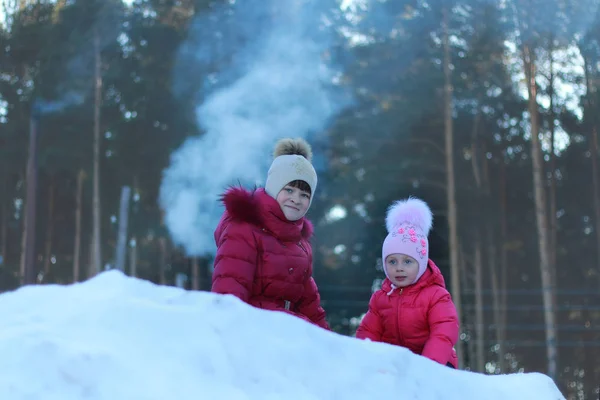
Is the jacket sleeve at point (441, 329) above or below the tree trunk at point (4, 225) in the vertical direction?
below

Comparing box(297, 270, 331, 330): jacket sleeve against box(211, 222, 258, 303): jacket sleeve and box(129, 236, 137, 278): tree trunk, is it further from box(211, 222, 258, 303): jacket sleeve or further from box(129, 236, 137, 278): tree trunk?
box(129, 236, 137, 278): tree trunk

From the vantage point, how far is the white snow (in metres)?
1.14

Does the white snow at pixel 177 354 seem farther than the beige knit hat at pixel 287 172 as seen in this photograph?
No

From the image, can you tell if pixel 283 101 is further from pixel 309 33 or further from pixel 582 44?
pixel 582 44

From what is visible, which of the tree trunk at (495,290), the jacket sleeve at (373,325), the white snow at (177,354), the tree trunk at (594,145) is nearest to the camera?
the white snow at (177,354)

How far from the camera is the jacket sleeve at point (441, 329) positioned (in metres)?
3.08

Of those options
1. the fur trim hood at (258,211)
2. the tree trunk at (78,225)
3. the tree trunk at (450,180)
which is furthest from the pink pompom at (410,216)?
the tree trunk at (78,225)

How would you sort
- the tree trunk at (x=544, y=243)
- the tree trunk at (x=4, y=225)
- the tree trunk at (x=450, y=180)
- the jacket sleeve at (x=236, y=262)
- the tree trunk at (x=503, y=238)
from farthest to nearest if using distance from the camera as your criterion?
the tree trunk at (x=4, y=225)
the tree trunk at (x=503, y=238)
the tree trunk at (x=450, y=180)
the tree trunk at (x=544, y=243)
the jacket sleeve at (x=236, y=262)

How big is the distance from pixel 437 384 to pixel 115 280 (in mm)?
642

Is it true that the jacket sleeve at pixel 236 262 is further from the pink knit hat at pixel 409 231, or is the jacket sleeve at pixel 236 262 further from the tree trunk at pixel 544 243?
the tree trunk at pixel 544 243

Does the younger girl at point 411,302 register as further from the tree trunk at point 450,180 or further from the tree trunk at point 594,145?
the tree trunk at point 594,145

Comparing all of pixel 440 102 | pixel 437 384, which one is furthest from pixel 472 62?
pixel 437 384

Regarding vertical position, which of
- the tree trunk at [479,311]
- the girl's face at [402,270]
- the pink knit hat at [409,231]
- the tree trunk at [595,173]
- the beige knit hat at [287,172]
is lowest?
the tree trunk at [479,311]

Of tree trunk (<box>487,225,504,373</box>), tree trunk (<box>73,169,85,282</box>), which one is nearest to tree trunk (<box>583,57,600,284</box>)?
tree trunk (<box>487,225,504,373</box>)
